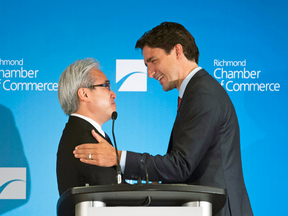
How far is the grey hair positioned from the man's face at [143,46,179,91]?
14.3 inches

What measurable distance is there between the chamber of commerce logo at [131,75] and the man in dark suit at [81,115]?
1.14m

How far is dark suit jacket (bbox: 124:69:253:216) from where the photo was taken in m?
1.39

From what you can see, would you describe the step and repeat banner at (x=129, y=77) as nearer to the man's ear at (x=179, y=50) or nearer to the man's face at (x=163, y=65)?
the man's face at (x=163, y=65)

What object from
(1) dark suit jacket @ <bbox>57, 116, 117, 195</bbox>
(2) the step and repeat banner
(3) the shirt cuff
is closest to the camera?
(3) the shirt cuff

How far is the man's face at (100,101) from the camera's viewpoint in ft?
6.18

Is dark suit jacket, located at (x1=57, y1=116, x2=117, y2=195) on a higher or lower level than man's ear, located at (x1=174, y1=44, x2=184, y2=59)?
lower

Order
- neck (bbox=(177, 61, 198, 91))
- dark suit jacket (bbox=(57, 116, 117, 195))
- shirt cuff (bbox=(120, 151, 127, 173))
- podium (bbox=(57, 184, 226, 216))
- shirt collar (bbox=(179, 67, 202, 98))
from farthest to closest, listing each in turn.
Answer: neck (bbox=(177, 61, 198, 91)) < shirt collar (bbox=(179, 67, 202, 98)) < dark suit jacket (bbox=(57, 116, 117, 195)) < shirt cuff (bbox=(120, 151, 127, 173)) < podium (bbox=(57, 184, 226, 216))

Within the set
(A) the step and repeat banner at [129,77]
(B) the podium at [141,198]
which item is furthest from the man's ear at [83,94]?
(A) the step and repeat banner at [129,77]

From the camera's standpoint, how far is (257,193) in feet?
9.78

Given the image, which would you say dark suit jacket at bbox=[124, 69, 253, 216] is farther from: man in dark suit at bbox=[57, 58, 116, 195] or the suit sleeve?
man in dark suit at bbox=[57, 58, 116, 195]

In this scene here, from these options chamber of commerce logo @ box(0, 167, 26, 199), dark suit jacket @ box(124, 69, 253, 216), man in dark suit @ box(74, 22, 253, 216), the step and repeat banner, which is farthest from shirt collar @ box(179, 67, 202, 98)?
chamber of commerce logo @ box(0, 167, 26, 199)

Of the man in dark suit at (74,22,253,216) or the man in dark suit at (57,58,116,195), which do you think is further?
the man in dark suit at (57,58,116,195)

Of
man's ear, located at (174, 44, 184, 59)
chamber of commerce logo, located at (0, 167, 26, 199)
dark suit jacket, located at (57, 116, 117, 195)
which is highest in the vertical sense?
man's ear, located at (174, 44, 184, 59)

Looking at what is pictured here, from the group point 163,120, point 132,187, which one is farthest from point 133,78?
point 132,187
